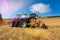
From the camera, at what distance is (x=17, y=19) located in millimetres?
6734

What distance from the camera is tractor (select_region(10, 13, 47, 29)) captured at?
638 cm

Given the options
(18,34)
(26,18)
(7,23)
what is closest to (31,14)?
(26,18)

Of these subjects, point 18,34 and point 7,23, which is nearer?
point 18,34

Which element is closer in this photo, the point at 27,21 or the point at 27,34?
the point at 27,34

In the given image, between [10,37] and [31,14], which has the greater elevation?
[31,14]

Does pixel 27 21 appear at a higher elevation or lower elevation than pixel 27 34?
higher

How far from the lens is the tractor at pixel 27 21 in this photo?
6.38m

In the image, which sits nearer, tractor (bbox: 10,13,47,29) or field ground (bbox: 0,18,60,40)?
field ground (bbox: 0,18,60,40)

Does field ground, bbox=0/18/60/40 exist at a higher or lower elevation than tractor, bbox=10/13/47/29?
lower

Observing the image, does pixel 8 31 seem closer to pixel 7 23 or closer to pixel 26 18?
pixel 26 18

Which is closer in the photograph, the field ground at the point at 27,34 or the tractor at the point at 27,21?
the field ground at the point at 27,34

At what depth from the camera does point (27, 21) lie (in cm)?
648

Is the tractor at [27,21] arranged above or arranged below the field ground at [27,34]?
above

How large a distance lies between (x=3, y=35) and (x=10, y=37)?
21 cm
